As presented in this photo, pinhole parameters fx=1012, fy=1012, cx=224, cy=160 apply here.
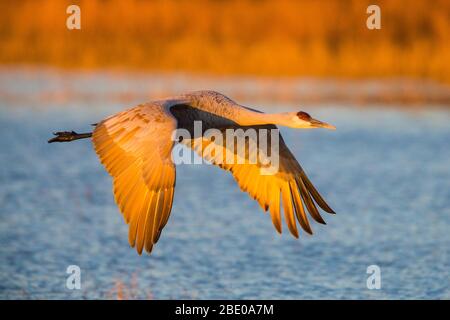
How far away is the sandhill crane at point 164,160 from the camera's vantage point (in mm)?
6707

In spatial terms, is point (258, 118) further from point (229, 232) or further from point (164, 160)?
point (229, 232)

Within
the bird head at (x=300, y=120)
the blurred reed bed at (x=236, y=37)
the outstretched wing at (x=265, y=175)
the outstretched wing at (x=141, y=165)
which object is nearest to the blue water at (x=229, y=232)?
the outstretched wing at (x=265, y=175)

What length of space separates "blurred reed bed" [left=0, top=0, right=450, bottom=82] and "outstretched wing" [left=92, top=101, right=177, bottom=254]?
14121 mm

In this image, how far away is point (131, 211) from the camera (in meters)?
6.69

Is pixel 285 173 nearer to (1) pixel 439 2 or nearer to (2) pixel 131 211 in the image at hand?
(2) pixel 131 211

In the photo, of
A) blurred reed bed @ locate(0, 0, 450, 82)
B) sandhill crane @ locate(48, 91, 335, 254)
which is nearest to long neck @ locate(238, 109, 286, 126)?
sandhill crane @ locate(48, 91, 335, 254)

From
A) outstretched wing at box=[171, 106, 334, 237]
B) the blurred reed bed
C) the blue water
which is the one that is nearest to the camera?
outstretched wing at box=[171, 106, 334, 237]

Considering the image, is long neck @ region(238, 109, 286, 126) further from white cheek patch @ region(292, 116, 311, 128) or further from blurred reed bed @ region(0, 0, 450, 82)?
blurred reed bed @ region(0, 0, 450, 82)

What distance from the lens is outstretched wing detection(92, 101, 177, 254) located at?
6.64 meters

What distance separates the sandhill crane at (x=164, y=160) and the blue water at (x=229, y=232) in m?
1.69

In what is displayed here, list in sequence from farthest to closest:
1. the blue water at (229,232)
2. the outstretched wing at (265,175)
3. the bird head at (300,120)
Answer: the blue water at (229,232) → the outstretched wing at (265,175) → the bird head at (300,120)

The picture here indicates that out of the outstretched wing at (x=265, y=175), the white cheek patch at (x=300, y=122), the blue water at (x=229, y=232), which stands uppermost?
the white cheek patch at (x=300, y=122)

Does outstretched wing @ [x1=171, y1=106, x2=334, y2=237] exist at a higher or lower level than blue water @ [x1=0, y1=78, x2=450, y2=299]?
higher

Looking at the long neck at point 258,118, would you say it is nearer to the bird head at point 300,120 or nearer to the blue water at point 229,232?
the bird head at point 300,120
